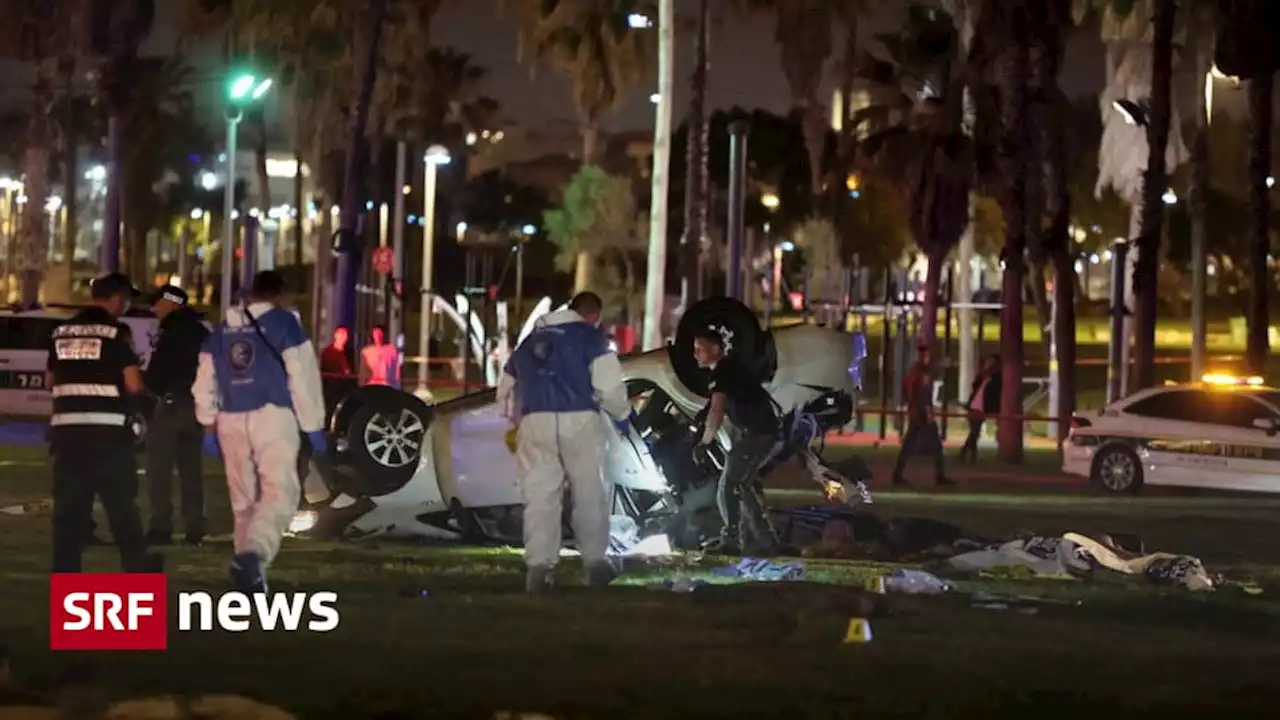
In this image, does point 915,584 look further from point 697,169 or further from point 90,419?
point 697,169

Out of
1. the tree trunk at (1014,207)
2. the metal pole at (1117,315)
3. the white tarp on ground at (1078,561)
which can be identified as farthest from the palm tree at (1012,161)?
the white tarp on ground at (1078,561)

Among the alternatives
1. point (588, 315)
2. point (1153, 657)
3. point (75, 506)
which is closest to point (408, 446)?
point (588, 315)

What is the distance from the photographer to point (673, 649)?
9.96 metres

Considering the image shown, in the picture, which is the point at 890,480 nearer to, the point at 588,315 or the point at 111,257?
the point at 588,315

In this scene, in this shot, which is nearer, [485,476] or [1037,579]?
[1037,579]

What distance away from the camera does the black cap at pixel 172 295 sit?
13758 mm

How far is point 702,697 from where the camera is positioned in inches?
344

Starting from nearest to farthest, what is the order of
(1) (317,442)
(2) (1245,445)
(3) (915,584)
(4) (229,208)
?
(1) (317,442) → (3) (915,584) → (2) (1245,445) → (4) (229,208)

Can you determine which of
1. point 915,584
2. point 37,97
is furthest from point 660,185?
point 915,584

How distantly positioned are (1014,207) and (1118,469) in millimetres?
7197

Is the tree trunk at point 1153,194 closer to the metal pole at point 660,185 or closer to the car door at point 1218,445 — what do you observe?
the metal pole at point 660,185

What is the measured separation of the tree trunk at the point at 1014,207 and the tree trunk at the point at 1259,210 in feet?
21.0

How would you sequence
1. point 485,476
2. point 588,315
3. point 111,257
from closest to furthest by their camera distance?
1. point 588,315
2. point 485,476
3. point 111,257

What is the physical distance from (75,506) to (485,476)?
152 inches
